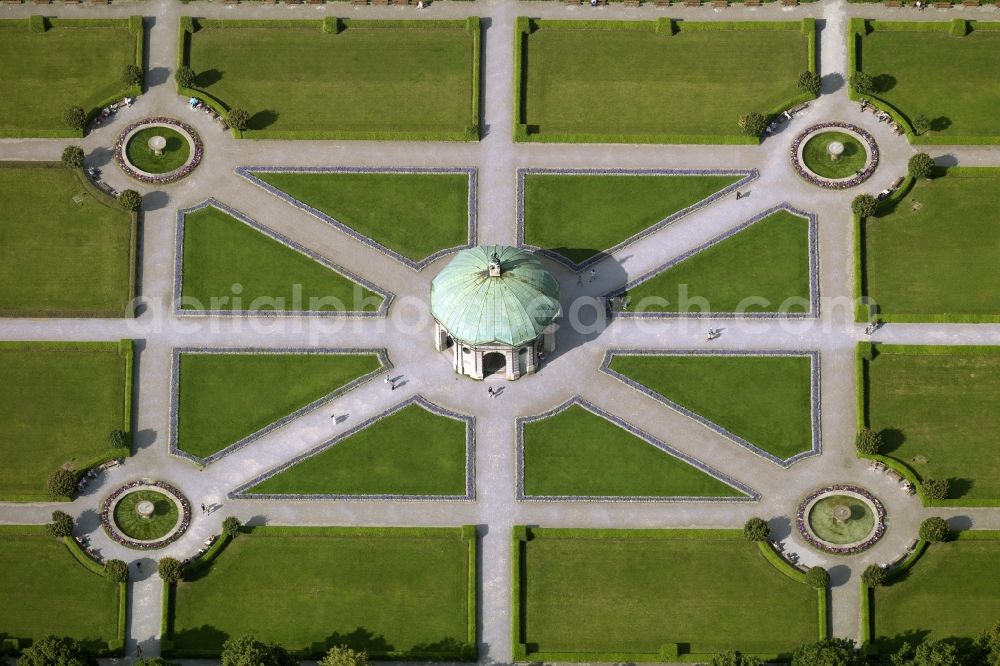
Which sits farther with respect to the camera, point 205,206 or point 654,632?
point 205,206

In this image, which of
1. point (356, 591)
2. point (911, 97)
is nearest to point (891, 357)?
point (911, 97)

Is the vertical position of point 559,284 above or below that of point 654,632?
above

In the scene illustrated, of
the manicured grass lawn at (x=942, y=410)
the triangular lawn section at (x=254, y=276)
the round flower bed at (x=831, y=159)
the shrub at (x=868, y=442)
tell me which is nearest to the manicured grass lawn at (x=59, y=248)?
the triangular lawn section at (x=254, y=276)

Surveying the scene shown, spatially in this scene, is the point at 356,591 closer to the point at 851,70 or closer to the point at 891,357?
the point at 891,357

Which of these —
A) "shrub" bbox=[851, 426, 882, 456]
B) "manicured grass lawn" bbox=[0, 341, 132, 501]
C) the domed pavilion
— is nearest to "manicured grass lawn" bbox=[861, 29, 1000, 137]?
"shrub" bbox=[851, 426, 882, 456]

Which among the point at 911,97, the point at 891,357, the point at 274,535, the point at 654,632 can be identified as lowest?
the point at 654,632

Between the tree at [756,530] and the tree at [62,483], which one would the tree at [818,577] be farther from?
the tree at [62,483]

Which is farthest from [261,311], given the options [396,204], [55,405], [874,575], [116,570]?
[874,575]
